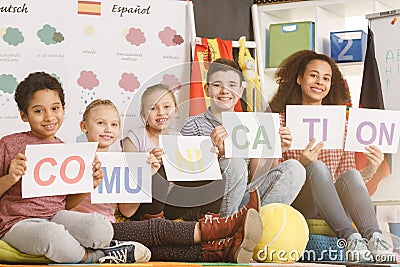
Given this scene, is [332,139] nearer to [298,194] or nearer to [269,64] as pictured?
[298,194]

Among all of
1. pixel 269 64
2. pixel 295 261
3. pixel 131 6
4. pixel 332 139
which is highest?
pixel 131 6

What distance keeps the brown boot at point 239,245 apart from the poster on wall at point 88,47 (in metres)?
0.71

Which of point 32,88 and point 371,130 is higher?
point 32,88

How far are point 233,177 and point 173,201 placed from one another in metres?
0.22

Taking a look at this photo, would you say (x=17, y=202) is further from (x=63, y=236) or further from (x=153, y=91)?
(x=153, y=91)

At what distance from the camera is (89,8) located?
3.18 meters

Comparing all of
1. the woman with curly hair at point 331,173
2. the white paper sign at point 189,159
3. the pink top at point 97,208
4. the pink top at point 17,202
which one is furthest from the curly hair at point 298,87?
the pink top at point 17,202

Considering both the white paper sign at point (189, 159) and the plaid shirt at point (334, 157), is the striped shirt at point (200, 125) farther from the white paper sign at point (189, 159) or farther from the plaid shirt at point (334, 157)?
the plaid shirt at point (334, 157)

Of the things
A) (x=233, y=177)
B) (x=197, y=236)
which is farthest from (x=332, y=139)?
(x=197, y=236)

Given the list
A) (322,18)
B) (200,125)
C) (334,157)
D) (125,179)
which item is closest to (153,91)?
(200,125)

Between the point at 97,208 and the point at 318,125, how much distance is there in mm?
793

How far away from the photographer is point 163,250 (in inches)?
97.6

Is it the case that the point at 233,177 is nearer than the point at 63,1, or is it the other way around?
the point at 233,177

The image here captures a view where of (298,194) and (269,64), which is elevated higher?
(269,64)
